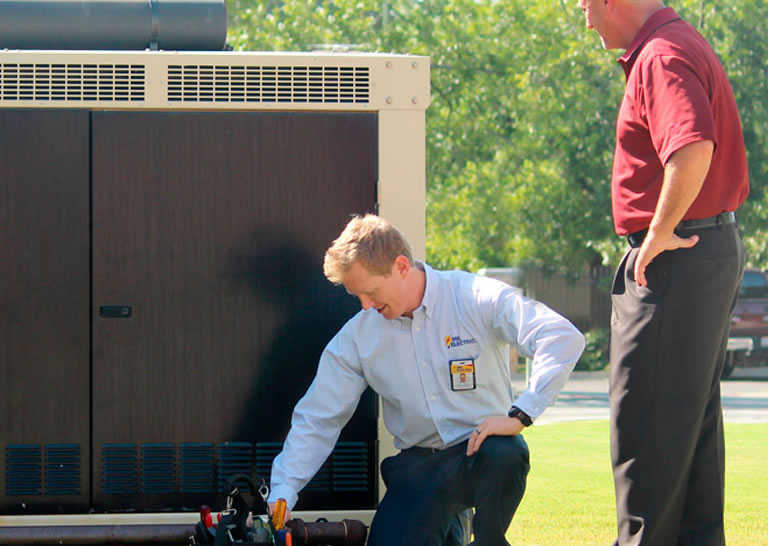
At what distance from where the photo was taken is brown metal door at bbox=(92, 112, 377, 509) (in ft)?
12.9

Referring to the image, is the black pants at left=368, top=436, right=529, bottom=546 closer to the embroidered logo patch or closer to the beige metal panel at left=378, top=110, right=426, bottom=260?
the embroidered logo patch

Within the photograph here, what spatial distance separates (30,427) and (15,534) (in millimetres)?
358

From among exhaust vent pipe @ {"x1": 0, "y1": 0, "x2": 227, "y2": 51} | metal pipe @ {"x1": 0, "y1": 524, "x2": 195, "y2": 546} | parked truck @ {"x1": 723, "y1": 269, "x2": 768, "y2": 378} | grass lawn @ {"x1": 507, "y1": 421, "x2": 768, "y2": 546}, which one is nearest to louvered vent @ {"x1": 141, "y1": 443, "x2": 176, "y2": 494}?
metal pipe @ {"x1": 0, "y1": 524, "x2": 195, "y2": 546}

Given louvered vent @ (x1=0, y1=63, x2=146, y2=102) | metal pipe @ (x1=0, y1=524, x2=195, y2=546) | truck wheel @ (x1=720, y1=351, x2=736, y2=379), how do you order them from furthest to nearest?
1. truck wheel @ (x1=720, y1=351, x2=736, y2=379)
2. louvered vent @ (x1=0, y1=63, x2=146, y2=102)
3. metal pipe @ (x1=0, y1=524, x2=195, y2=546)

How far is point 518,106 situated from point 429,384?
646 inches

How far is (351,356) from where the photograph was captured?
366 cm

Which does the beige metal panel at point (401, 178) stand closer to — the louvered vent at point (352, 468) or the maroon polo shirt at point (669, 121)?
the louvered vent at point (352, 468)

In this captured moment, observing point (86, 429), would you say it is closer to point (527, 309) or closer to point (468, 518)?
point (468, 518)

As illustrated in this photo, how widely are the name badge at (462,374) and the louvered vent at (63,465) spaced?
53.0 inches

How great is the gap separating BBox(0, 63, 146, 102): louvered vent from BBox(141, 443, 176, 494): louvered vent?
1.20 m

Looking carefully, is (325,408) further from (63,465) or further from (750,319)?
(750,319)

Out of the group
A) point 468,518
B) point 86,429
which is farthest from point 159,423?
point 468,518

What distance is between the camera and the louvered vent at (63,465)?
3926 millimetres

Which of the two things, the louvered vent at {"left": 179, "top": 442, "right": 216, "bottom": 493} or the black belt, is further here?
the louvered vent at {"left": 179, "top": 442, "right": 216, "bottom": 493}
